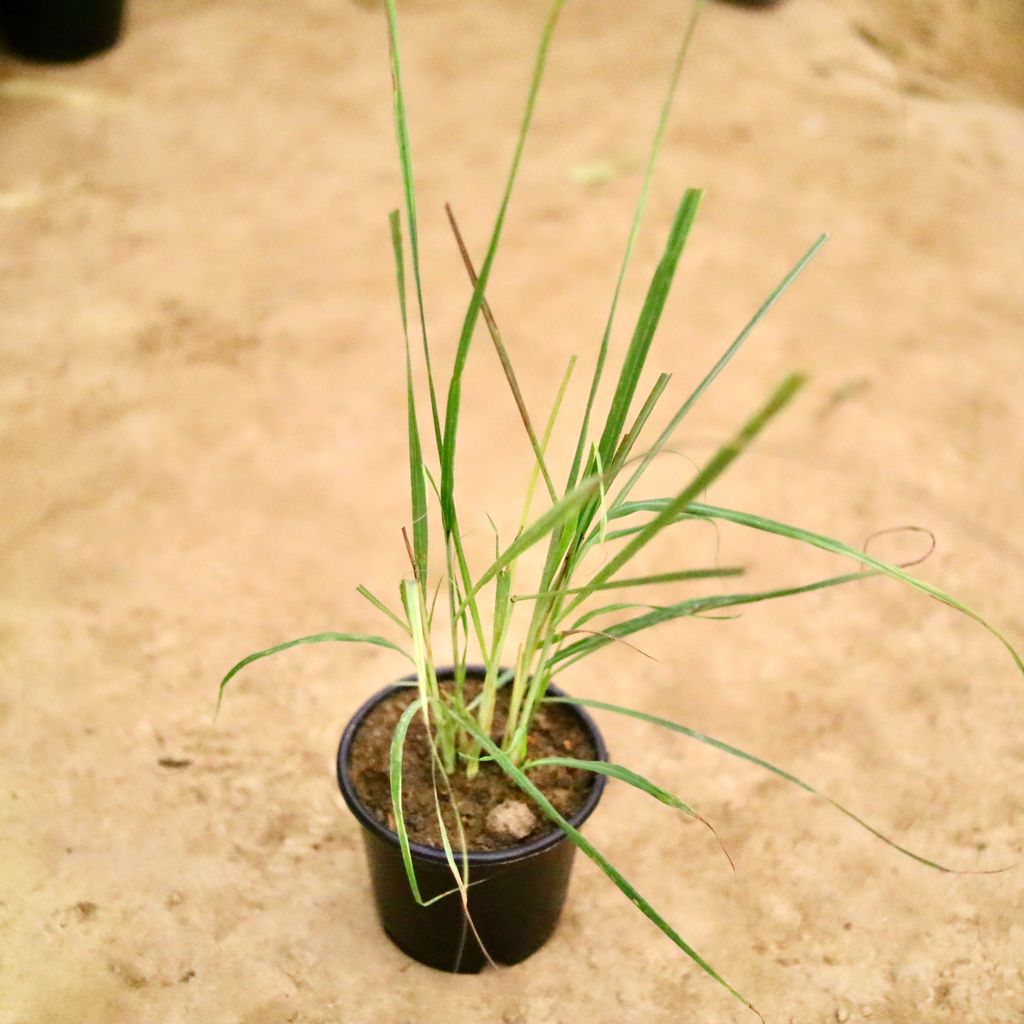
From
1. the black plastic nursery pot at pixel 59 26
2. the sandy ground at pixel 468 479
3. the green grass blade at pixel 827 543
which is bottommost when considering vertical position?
the sandy ground at pixel 468 479

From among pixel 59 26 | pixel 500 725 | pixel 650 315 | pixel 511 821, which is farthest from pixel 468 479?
pixel 59 26

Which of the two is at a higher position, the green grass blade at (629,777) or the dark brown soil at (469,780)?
the green grass blade at (629,777)

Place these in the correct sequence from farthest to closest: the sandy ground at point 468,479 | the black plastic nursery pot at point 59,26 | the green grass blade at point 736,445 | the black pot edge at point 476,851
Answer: the black plastic nursery pot at point 59,26 → the sandy ground at point 468,479 → the black pot edge at point 476,851 → the green grass blade at point 736,445

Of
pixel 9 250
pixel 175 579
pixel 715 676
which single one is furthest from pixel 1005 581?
pixel 9 250

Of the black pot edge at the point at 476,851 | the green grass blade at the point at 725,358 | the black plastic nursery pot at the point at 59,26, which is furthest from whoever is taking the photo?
the black plastic nursery pot at the point at 59,26

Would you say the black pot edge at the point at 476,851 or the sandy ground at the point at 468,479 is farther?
the sandy ground at the point at 468,479

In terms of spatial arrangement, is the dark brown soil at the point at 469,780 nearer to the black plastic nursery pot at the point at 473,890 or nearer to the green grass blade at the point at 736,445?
the black plastic nursery pot at the point at 473,890

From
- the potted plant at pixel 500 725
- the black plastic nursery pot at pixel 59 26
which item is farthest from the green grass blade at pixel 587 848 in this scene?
the black plastic nursery pot at pixel 59 26
